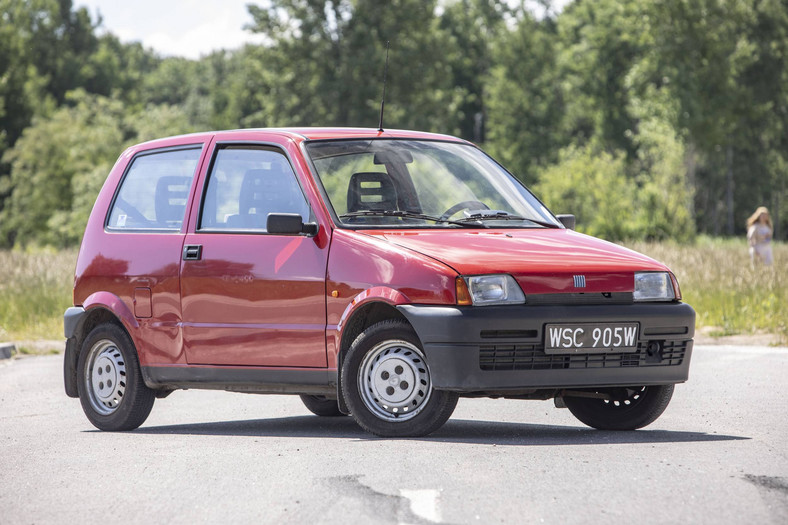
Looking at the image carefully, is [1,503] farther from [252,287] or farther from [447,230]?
[447,230]

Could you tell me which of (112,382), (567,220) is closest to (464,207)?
(567,220)

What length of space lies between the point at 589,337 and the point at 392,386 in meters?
1.13

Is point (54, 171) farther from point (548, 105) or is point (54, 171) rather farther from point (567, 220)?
point (567, 220)

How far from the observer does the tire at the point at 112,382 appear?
8.91 m

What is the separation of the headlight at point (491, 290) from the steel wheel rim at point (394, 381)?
0.46 metres

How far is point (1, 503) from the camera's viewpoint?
6078 mm

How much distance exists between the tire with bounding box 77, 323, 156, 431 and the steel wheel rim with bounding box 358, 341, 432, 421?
2135mm

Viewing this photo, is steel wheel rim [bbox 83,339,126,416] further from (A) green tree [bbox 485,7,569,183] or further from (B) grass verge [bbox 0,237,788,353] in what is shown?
(A) green tree [bbox 485,7,569,183]

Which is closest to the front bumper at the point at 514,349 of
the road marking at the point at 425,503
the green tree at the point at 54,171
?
the road marking at the point at 425,503

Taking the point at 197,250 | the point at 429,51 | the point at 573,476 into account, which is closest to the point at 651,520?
the point at 573,476

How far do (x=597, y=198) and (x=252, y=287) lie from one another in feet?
167

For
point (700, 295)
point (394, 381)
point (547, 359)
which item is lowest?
point (700, 295)

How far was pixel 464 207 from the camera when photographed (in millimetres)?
8203

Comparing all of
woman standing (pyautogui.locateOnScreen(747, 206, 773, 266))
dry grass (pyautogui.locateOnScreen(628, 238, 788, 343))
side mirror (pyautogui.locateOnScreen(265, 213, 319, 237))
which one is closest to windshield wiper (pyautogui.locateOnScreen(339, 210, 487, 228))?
side mirror (pyautogui.locateOnScreen(265, 213, 319, 237))
